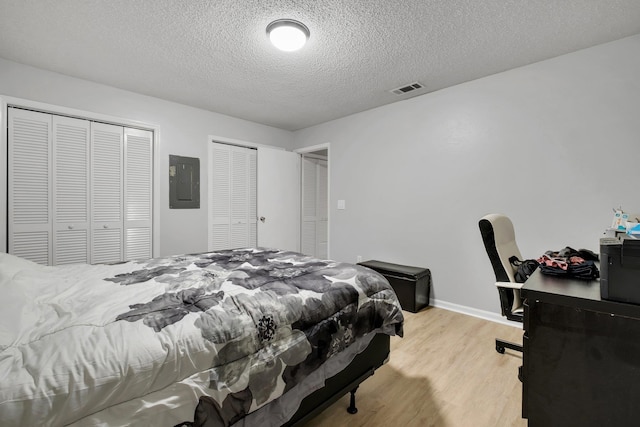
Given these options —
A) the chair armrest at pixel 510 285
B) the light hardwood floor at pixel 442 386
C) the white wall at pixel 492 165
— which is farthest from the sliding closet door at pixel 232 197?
the chair armrest at pixel 510 285

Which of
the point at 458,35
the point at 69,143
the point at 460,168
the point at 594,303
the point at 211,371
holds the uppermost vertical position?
the point at 458,35

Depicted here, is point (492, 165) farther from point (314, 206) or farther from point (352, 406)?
point (314, 206)

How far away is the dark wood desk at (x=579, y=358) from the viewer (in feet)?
3.55

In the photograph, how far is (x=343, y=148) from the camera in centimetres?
438

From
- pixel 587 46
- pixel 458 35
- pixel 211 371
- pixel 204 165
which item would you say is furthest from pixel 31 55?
pixel 587 46

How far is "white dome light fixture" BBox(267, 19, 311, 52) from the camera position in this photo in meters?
2.12

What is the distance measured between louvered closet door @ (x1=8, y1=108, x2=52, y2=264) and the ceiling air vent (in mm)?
3718

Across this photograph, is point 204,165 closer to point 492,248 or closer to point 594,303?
point 492,248

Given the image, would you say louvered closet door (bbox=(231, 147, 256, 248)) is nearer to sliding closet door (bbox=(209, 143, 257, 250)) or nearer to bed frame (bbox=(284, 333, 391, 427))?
sliding closet door (bbox=(209, 143, 257, 250))

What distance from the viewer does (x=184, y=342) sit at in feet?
3.23

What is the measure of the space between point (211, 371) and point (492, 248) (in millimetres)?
1873

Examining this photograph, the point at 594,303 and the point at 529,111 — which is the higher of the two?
the point at 529,111

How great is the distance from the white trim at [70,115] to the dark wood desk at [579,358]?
379cm

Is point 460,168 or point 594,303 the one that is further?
point 460,168
